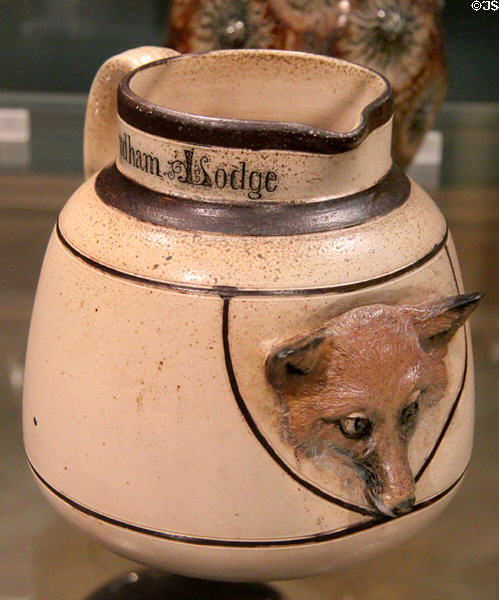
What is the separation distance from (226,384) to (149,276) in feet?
0.29

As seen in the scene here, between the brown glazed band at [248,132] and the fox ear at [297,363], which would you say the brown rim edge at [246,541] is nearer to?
the fox ear at [297,363]

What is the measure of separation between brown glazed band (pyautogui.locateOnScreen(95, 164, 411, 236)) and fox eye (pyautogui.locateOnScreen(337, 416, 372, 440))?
130mm

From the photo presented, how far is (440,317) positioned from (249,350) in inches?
5.4

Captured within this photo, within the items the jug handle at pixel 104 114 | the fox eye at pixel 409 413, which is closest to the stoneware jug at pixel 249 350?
the fox eye at pixel 409 413

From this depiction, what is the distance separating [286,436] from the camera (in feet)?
2.29

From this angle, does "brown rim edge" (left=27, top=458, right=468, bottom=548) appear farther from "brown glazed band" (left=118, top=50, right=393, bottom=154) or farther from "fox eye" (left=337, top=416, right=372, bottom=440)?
"brown glazed band" (left=118, top=50, right=393, bottom=154)

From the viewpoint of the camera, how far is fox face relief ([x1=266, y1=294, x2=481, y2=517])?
686 mm

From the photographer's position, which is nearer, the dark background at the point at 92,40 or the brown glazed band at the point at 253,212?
the brown glazed band at the point at 253,212

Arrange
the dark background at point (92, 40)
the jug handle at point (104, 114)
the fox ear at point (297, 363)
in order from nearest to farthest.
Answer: the fox ear at point (297, 363) → the jug handle at point (104, 114) → the dark background at point (92, 40)

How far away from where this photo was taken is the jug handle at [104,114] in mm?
Result: 907

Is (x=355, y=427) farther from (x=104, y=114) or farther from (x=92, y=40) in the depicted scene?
(x=92, y=40)

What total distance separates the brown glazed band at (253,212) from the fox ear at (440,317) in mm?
76

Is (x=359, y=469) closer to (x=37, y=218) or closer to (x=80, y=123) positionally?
(x=37, y=218)

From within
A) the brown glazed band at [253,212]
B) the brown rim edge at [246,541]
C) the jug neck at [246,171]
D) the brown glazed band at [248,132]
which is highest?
the brown glazed band at [248,132]
